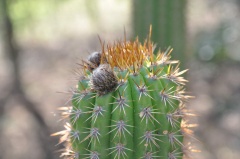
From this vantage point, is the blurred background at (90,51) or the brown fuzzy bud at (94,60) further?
the blurred background at (90,51)

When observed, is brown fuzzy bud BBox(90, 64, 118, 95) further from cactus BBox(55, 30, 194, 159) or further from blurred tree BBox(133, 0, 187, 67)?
blurred tree BBox(133, 0, 187, 67)

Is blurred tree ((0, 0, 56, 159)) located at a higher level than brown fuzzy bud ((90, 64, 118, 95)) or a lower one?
lower

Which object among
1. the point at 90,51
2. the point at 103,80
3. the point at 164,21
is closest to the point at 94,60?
the point at 103,80

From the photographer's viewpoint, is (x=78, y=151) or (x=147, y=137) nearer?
(x=147, y=137)

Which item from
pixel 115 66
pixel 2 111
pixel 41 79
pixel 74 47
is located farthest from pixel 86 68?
pixel 74 47

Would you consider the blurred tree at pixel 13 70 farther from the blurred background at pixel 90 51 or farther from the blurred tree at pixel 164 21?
the blurred tree at pixel 164 21

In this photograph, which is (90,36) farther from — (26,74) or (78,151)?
(78,151)

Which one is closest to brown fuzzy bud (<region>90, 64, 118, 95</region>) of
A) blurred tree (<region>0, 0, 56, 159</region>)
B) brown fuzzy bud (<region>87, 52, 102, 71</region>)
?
brown fuzzy bud (<region>87, 52, 102, 71</region>)

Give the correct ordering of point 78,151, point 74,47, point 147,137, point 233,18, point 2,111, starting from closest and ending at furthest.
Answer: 1. point 147,137
2. point 78,151
3. point 2,111
4. point 233,18
5. point 74,47

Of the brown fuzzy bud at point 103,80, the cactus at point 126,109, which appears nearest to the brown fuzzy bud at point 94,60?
the cactus at point 126,109
